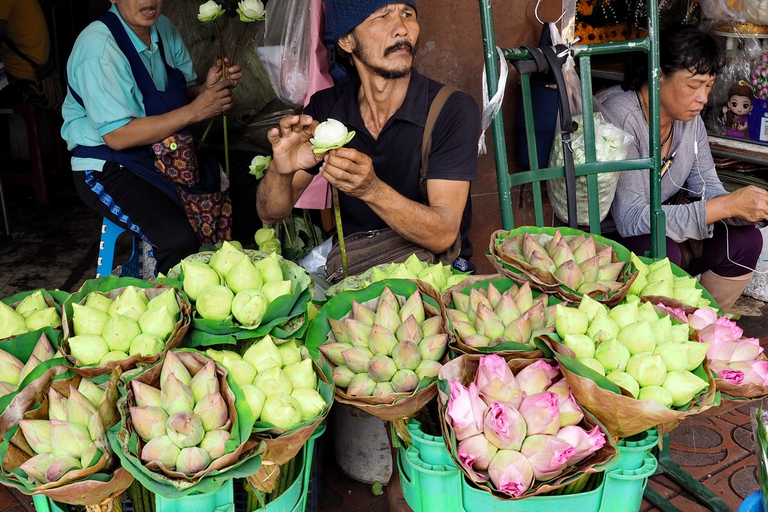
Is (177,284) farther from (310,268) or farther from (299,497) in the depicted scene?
(310,268)

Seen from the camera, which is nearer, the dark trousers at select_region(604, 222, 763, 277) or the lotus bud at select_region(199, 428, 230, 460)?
the lotus bud at select_region(199, 428, 230, 460)

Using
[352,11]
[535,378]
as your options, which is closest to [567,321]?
[535,378]

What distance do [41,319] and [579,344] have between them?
121 centimetres

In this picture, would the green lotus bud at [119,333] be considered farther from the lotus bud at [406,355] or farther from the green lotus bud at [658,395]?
the green lotus bud at [658,395]

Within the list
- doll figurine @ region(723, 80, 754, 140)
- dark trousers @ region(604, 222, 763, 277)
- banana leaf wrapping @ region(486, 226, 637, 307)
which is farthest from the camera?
doll figurine @ region(723, 80, 754, 140)

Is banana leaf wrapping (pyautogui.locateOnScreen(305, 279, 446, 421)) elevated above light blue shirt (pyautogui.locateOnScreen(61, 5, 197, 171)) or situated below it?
below

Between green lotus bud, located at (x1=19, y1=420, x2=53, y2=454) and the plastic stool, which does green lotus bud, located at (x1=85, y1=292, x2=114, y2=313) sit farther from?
the plastic stool

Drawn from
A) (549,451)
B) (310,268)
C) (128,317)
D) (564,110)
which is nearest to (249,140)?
(310,268)

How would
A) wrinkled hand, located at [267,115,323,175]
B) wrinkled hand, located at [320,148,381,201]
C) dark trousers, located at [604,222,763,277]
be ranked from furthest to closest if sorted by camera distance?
dark trousers, located at [604,222,763,277] < wrinkled hand, located at [267,115,323,175] < wrinkled hand, located at [320,148,381,201]

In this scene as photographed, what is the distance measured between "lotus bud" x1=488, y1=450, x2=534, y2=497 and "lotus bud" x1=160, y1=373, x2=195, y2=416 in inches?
22.8

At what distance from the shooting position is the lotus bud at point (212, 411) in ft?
4.15

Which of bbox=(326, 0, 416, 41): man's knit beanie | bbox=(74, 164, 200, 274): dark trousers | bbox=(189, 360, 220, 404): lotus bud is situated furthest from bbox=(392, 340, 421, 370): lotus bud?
bbox=(74, 164, 200, 274): dark trousers

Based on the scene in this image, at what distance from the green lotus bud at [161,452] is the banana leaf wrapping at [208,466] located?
0.4 inches

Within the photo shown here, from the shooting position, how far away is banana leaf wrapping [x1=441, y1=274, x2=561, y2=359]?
1.45 metres
